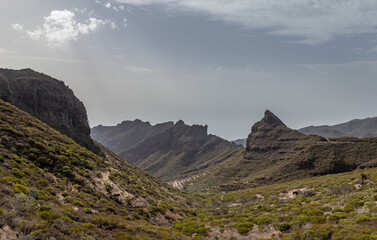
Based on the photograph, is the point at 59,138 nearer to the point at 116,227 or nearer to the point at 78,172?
the point at 78,172

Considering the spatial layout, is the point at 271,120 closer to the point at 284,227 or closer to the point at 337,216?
the point at 337,216

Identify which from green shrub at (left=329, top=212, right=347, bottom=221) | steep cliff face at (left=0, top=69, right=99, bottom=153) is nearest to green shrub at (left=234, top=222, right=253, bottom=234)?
green shrub at (left=329, top=212, right=347, bottom=221)

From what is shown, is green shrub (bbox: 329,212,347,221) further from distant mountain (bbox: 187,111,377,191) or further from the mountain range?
distant mountain (bbox: 187,111,377,191)

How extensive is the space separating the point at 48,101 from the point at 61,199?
45.4 metres

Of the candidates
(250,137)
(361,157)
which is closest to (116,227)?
(361,157)

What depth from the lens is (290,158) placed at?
71.6 m

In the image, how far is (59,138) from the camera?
34781mm

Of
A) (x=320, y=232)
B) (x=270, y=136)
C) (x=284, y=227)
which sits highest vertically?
(x=270, y=136)

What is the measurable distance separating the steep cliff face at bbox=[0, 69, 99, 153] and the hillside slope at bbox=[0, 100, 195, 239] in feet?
50.7

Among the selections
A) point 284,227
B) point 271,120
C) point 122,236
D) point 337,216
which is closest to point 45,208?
point 122,236

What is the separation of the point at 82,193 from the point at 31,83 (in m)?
47.4

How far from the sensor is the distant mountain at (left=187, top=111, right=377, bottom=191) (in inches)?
2232

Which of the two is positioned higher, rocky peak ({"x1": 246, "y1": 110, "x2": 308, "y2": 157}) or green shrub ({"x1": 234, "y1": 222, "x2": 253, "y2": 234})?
rocky peak ({"x1": 246, "y1": 110, "x2": 308, "y2": 157})

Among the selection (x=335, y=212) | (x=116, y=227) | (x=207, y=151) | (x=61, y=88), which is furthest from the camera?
(x=207, y=151)
